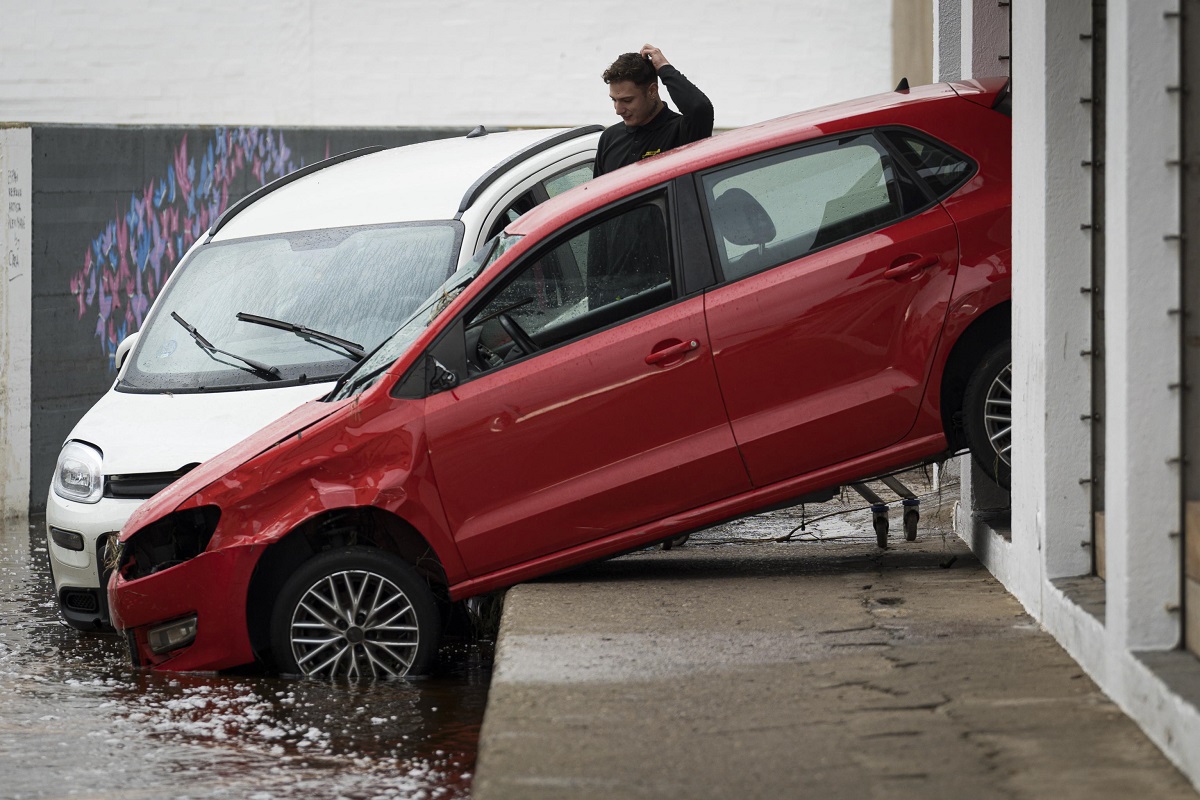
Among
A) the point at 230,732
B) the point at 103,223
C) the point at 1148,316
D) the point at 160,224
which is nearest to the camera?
the point at 1148,316

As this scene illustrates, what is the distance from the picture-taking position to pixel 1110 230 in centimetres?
480

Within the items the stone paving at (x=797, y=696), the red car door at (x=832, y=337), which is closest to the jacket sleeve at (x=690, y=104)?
the red car door at (x=832, y=337)

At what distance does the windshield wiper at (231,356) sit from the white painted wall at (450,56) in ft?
34.4

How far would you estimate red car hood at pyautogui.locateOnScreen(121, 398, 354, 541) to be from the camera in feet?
22.0

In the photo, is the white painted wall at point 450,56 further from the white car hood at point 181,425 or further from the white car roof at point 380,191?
the white car hood at point 181,425

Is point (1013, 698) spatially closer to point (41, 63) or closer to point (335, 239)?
point (335, 239)

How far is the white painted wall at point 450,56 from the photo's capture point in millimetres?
18750

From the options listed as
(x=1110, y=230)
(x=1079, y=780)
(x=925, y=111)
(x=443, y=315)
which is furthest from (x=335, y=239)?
(x=1079, y=780)

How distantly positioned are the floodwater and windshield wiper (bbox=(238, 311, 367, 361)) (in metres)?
1.56

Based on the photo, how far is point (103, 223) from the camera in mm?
13906

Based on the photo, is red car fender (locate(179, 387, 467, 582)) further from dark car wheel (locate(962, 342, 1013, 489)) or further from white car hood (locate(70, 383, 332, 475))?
dark car wheel (locate(962, 342, 1013, 489))

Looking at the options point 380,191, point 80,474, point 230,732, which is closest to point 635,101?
point 380,191

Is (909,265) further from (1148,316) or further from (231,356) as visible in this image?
(231,356)

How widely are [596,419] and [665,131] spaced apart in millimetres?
2337
